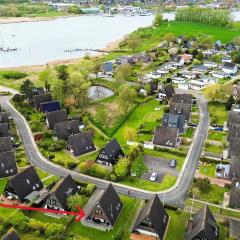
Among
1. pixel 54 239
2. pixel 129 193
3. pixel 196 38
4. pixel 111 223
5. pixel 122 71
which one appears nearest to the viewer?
pixel 54 239

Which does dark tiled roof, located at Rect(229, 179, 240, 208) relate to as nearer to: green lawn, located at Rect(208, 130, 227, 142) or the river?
green lawn, located at Rect(208, 130, 227, 142)

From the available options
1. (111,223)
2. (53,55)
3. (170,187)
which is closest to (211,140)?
(170,187)

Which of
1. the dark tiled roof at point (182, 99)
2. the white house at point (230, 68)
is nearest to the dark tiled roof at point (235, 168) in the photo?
the dark tiled roof at point (182, 99)

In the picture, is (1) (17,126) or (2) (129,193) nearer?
(2) (129,193)

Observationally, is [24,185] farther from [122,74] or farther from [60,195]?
[122,74]

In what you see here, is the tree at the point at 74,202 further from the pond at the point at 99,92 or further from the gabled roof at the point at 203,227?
the pond at the point at 99,92

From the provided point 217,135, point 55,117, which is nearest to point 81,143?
point 55,117

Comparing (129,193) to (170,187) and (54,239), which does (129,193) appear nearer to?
(170,187)
